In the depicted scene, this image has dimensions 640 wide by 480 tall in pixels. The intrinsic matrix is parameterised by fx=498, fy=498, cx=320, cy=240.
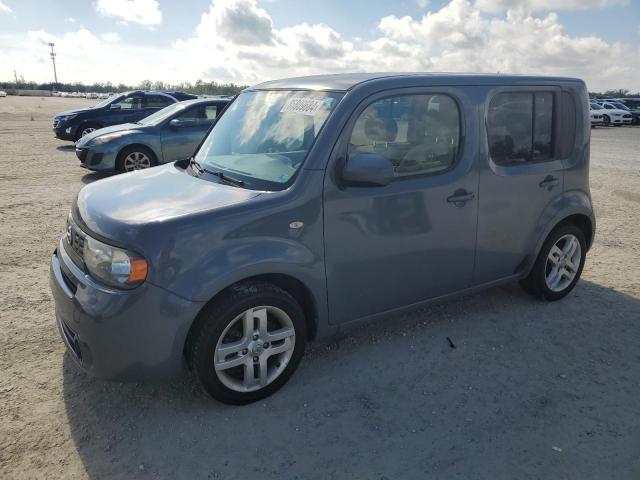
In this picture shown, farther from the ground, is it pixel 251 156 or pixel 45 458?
pixel 251 156

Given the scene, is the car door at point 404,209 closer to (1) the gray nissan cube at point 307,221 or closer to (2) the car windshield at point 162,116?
(1) the gray nissan cube at point 307,221

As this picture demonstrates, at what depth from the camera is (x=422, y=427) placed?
9.27 ft

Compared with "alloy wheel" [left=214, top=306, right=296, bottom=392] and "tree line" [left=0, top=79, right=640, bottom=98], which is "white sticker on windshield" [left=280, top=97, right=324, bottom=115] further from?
"tree line" [left=0, top=79, right=640, bottom=98]

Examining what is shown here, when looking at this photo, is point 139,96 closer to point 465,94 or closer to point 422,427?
point 465,94

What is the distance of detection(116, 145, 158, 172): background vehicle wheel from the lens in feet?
31.0

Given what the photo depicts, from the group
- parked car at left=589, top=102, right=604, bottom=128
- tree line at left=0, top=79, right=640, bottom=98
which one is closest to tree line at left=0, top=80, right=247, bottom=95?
tree line at left=0, top=79, right=640, bottom=98

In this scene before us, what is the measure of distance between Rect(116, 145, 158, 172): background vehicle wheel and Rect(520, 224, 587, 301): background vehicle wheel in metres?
7.47

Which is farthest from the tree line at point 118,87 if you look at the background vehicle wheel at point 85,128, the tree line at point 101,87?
the background vehicle wheel at point 85,128

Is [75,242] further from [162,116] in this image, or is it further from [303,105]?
[162,116]

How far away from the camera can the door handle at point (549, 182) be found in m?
4.02

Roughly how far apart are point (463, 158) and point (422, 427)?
184 cm

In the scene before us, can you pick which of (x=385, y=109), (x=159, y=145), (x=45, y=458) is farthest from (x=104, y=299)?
(x=159, y=145)

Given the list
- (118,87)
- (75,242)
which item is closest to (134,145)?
(75,242)

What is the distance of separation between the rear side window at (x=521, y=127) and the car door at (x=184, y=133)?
22.6 ft
